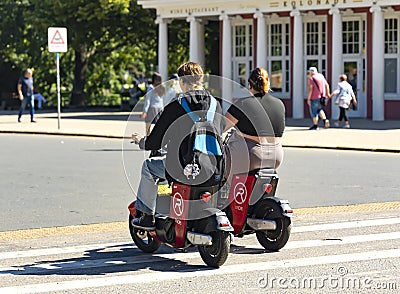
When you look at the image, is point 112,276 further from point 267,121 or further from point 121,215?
point 121,215

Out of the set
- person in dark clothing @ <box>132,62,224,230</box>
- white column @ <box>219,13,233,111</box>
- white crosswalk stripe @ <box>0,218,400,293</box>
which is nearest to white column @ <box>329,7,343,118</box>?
white column @ <box>219,13,233,111</box>

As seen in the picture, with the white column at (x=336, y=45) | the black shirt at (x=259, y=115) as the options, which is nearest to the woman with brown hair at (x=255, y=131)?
the black shirt at (x=259, y=115)

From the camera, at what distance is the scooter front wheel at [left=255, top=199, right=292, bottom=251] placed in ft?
31.6

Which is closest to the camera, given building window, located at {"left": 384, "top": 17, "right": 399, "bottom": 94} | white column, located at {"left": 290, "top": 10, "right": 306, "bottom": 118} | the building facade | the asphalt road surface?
the asphalt road surface

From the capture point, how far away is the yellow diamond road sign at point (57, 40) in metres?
29.1

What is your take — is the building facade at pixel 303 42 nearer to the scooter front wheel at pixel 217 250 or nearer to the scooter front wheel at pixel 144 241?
the scooter front wheel at pixel 144 241

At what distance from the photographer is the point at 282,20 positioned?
3881cm

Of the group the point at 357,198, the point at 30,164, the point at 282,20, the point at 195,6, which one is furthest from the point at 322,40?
the point at 357,198

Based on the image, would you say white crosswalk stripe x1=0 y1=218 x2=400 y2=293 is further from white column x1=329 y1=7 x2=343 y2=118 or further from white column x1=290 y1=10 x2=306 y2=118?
white column x1=290 y1=10 x2=306 y2=118

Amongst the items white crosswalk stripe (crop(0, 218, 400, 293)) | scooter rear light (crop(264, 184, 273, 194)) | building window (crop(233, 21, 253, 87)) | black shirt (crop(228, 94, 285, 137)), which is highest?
building window (crop(233, 21, 253, 87))

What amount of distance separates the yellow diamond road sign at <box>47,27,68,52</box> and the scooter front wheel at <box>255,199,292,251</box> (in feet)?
66.1

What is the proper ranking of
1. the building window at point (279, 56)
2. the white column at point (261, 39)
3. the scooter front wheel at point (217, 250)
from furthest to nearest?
1. the building window at point (279, 56)
2. the white column at point (261, 39)
3. the scooter front wheel at point (217, 250)

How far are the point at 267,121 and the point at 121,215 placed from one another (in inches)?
137

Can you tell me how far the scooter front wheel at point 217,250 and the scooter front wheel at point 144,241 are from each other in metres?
0.93
